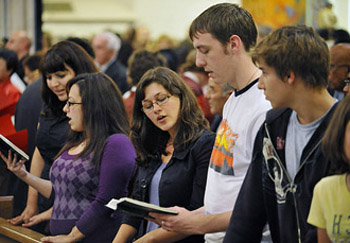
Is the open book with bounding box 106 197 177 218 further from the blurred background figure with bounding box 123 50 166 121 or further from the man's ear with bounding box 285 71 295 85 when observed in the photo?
the blurred background figure with bounding box 123 50 166 121

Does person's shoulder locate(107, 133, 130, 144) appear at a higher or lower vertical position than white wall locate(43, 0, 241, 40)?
lower

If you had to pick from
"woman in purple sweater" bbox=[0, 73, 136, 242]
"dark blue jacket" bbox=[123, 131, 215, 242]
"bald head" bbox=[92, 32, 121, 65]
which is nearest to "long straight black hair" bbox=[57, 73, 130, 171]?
"woman in purple sweater" bbox=[0, 73, 136, 242]

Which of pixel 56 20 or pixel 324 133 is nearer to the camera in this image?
pixel 324 133

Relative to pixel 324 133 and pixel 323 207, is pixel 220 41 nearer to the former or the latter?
pixel 324 133

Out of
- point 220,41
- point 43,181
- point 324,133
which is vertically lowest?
point 43,181

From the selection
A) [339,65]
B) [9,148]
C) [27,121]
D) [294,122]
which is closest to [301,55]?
[294,122]

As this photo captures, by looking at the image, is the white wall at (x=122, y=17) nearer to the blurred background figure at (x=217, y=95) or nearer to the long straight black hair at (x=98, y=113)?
the blurred background figure at (x=217, y=95)


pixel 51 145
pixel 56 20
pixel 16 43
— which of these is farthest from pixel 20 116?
pixel 56 20

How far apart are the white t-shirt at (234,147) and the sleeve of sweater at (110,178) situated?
3.63 ft

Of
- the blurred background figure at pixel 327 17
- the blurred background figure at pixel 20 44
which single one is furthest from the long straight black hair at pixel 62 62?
the blurred background figure at pixel 20 44

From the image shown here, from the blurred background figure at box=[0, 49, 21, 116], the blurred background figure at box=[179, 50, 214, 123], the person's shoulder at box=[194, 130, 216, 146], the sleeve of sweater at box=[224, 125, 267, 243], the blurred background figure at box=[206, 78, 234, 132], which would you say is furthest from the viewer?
the blurred background figure at box=[179, 50, 214, 123]

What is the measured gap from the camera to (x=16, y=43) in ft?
35.0

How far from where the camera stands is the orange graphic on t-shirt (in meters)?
3.28

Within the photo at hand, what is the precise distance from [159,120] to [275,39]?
1.35m
